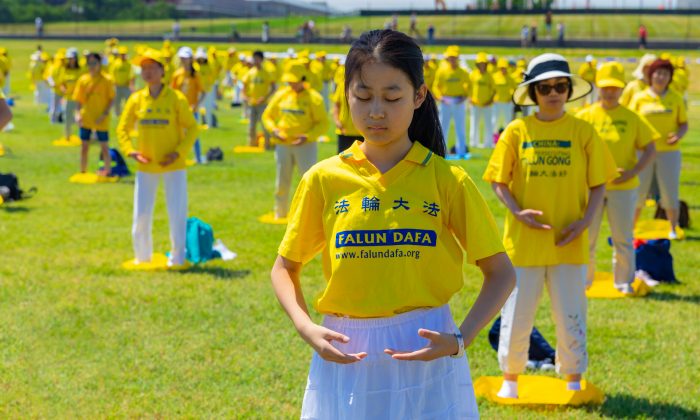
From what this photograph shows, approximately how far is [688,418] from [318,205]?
4.31 metres

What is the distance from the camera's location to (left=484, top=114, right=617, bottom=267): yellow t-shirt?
22.5 ft

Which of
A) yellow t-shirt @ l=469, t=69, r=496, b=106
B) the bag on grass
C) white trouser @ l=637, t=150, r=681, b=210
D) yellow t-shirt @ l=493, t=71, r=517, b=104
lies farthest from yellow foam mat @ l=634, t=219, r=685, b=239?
yellow t-shirt @ l=493, t=71, r=517, b=104

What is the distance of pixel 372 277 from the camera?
11.6 feet

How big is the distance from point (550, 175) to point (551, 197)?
0.49 feet

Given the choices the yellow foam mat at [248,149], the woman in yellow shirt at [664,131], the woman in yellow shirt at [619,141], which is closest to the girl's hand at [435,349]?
the woman in yellow shirt at [619,141]

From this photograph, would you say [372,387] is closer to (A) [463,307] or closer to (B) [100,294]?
(A) [463,307]

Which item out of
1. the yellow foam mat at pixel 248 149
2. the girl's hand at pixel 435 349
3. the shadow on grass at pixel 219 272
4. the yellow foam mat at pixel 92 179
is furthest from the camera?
the yellow foam mat at pixel 248 149

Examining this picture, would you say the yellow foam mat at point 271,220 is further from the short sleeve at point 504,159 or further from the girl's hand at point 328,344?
the girl's hand at point 328,344

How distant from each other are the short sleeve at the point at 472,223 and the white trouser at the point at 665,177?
9.72 meters

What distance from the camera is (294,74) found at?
14367 mm

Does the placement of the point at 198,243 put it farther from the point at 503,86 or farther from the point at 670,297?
the point at 503,86

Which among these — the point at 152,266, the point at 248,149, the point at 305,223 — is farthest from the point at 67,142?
the point at 305,223

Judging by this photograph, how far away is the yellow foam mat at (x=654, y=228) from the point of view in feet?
44.3

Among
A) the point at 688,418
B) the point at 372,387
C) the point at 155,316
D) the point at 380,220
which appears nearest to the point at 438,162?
the point at 380,220
